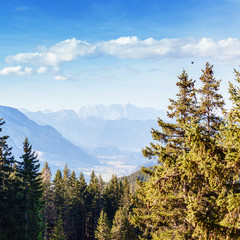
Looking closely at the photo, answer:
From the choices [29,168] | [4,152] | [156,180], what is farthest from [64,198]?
[156,180]

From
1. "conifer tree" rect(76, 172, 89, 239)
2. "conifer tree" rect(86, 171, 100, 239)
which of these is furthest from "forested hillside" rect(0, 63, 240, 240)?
"conifer tree" rect(86, 171, 100, 239)

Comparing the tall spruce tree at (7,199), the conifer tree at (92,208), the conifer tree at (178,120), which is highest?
the conifer tree at (178,120)

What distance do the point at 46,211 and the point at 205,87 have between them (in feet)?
168

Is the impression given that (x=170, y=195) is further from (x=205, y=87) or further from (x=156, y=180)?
Result: (x=205, y=87)

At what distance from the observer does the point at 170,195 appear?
11.5 m

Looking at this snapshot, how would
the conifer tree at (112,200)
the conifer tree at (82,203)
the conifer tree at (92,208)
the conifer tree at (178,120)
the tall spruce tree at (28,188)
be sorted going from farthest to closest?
1. the conifer tree at (112,200)
2. the conifer tree at (92,208)
3. the conifer tree at (82,203)
4. the tall spruce tree at (28,188)
5. the conifer tree at (178,120)

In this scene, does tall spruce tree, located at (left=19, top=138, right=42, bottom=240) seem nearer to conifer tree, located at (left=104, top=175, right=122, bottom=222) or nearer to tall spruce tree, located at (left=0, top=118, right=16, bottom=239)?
tall spruce tree, located at (left=0, top=118, right=16, bottom=239)

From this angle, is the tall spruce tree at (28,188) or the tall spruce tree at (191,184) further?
the tall spruce tree at (28,188)

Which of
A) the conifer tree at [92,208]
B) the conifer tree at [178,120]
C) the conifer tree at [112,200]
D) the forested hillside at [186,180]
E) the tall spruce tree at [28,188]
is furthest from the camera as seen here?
the conifer tree at [112,200]

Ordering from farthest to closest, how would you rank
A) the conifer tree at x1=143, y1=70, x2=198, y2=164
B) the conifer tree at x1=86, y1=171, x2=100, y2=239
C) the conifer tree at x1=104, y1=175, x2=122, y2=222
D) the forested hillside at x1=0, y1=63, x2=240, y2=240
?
the conifer tree at x1=104, y1=175, x2=122, y2=222
the conifer tree at x1=86, y1=171, x2=100, y2=239
the conifer tree at x1=143, y1=70, x2=198, y2=164
the forested hillside at x1=0, y1=63, x2=240, y2=240

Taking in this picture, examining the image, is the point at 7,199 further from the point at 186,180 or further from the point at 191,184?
the point at 186,180

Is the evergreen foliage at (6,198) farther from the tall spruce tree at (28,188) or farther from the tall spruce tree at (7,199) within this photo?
the tall spruce tree at (28,188)

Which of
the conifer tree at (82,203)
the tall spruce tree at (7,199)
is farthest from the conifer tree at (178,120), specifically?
the conifer tree at (82,203)

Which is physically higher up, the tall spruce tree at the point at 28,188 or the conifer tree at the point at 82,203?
the tall spruce tree at the point at 28,188
